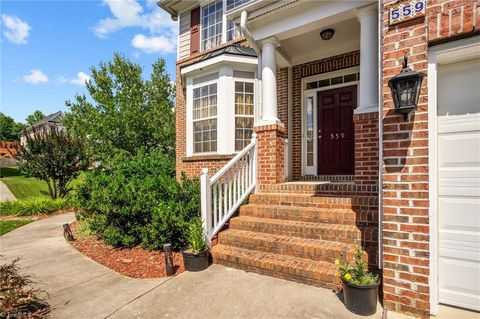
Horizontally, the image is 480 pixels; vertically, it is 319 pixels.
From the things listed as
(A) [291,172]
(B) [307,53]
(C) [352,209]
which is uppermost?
(B) [307,53]

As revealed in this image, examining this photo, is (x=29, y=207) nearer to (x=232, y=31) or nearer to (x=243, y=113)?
(x=243, y=113)

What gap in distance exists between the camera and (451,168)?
2494 mm

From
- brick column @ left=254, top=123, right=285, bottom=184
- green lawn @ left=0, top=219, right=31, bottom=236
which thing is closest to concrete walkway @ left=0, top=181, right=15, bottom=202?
green lawn @ left=0, top=219, right=31, bottom=236

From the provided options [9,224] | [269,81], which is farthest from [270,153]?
[9,224]

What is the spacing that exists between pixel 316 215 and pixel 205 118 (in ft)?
13.6

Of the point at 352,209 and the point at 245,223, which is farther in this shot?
the point at 245,223

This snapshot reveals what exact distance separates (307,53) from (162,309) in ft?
18.3

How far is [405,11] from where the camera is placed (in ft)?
8.27

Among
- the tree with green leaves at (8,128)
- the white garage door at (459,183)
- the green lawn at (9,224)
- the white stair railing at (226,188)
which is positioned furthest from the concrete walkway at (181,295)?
the tree with green leaves at (8,128)

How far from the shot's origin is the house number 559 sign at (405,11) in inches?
96.5

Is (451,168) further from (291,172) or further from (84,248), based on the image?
(84,248)

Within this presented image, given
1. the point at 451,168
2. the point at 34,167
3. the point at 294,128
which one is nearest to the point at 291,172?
the point at 294,128

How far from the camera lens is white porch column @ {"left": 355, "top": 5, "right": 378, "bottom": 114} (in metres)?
4.02

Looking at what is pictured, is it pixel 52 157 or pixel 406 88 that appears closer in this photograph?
pixel 406 88
